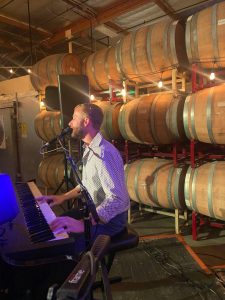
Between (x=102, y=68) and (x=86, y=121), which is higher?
(x=102, y=68)

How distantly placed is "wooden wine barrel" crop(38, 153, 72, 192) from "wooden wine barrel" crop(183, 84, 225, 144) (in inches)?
118

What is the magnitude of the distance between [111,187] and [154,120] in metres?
2.24

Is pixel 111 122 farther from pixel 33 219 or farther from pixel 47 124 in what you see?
pixel 33 219

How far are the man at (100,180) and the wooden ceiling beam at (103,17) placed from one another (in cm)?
330

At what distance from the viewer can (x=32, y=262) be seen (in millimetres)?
1335

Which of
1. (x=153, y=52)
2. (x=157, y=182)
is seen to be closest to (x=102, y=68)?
(x=153, y=52)

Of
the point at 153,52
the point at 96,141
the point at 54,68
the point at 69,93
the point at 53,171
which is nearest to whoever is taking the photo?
the point at 96,141

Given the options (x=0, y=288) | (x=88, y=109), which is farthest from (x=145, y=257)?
(x=0, y=288)

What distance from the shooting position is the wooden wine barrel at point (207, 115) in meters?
3.11

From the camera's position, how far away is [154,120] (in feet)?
12.9

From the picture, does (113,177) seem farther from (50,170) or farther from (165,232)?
(50,170)

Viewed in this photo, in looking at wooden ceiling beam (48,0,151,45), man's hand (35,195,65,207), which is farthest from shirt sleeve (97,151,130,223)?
wooden ceiling beam (48,0,151,45)

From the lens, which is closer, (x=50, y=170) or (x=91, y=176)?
(x=91, y=176)

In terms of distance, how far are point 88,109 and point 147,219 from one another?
9.99 ft
